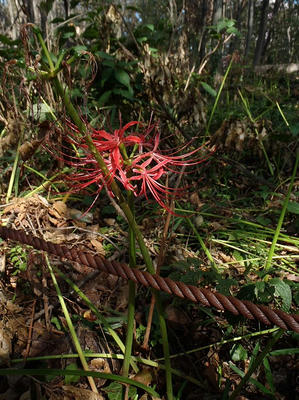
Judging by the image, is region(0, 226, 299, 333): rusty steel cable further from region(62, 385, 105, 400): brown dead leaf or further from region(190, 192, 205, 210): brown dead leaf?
region(190, 192, 205, 210): brown dead leaf

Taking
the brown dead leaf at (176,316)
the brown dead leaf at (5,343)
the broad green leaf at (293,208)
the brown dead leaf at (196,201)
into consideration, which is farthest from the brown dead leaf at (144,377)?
the brown dead leaf at (196,201)

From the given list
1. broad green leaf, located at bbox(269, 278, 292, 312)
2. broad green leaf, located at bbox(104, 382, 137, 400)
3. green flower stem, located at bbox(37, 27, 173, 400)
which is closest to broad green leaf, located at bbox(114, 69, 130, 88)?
green flower stem, located at bbox(37, 27, 173, 400)

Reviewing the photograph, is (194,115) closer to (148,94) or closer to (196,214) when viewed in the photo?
(148,94)

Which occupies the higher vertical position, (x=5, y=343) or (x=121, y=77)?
(x=121, y=77)

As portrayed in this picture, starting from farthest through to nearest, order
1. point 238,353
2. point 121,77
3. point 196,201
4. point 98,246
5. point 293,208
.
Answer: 1. point 121,77
2. point 196,201
3. point 98,246
4. point 293,208
5. point 238,353

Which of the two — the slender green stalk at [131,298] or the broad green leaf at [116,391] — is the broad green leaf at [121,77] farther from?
the broad green leaf at [116,391]

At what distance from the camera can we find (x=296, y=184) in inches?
75.8

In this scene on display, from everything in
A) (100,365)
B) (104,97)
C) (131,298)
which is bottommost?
(100,365)

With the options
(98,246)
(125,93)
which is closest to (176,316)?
(98,246)

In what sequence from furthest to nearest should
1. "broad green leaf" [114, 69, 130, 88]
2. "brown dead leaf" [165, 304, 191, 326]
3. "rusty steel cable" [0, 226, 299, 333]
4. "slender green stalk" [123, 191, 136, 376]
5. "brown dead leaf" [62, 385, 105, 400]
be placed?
"broad green leaf" [114, 69, 130, 88]
"brown dead leaf" [165, 304, 191, 326]
"brown dead leaf" [62, 385, 105, 400]
"slender green stalk" [123, 191, 136, 376]
"rusty steel cable" [0, 226, 299, 333]

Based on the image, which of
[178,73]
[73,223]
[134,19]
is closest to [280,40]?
[134,19]

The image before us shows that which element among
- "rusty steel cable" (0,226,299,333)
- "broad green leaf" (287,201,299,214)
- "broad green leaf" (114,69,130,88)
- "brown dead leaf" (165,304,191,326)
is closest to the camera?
"rusty steel cable" (0,226,299,333)

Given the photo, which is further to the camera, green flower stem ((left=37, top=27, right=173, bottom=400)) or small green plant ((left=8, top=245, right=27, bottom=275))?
small green plant ((left=8, top=245, right=27, bottom=275))

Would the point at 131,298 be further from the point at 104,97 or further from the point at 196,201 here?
the point at 104,97
